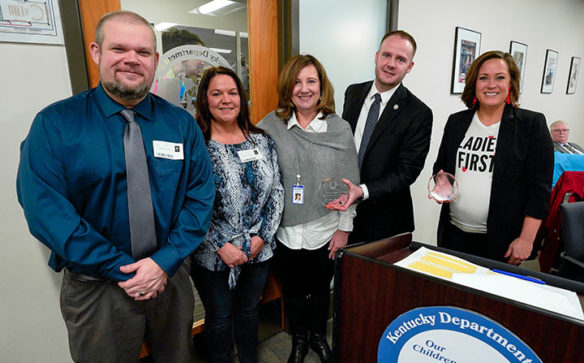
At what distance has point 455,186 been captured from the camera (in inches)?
53.7

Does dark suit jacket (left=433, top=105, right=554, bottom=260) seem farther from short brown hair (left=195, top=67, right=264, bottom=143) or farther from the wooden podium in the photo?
short brown hair (left=195, top=67, right=264, bottom=143)

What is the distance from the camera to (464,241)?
5.55 ft

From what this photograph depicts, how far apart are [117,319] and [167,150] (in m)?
0.66

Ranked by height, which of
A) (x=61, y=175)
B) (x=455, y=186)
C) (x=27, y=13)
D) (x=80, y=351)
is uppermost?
(x=27, y=13)

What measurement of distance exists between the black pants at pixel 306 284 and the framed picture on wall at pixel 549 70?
15.6 feet

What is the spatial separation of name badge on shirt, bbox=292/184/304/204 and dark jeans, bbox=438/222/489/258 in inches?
33.7

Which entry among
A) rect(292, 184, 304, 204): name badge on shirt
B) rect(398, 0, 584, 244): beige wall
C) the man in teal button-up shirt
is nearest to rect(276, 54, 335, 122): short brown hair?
rect(292, 184, 304, 204): name badge on shirt

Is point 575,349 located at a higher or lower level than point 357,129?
lower

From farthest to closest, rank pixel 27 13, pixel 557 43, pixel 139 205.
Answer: pixel 557 43, pixel 27 13, pixel 139 205

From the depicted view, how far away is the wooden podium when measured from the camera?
23.6 inches

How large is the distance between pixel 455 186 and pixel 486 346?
0.83 metres

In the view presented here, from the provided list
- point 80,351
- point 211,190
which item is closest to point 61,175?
point 211,190

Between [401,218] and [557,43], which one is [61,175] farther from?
[557,43]

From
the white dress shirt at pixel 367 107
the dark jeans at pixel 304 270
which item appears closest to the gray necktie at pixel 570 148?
the white dress shirt at pixel 367 107
